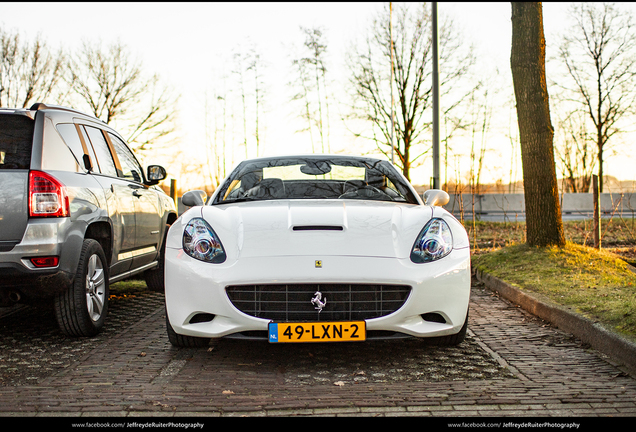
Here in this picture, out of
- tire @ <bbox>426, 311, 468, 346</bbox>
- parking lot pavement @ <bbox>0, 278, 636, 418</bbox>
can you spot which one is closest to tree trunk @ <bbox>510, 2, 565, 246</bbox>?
parking lot pavement @ <bbox>0, 278, 636, 418</bbox>

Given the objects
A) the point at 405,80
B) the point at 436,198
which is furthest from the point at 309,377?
the point at 405,80

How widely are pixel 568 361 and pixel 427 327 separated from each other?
1062 mm

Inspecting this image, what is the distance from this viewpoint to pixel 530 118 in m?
8.08

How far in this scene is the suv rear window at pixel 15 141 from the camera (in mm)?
4203

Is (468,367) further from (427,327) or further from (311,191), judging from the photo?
(311,191)

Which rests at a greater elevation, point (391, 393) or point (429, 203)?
point (429, 203)

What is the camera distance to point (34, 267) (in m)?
4.13

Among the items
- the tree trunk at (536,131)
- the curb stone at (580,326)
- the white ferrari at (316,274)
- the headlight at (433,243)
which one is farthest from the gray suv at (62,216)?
the tree trunk at (536,131)

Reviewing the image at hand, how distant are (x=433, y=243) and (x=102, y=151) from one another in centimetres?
340

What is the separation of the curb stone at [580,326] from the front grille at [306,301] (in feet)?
5.40

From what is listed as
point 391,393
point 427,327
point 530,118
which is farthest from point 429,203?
point 530,118

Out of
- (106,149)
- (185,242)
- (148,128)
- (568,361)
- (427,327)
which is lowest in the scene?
(568,361)

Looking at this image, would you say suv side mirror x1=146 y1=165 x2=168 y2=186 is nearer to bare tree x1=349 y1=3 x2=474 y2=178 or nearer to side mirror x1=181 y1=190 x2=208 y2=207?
side mirror x1=181 y1=190 x2=208 y2=207

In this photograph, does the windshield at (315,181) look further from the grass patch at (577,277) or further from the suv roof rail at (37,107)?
the grass patch at (577,277)
